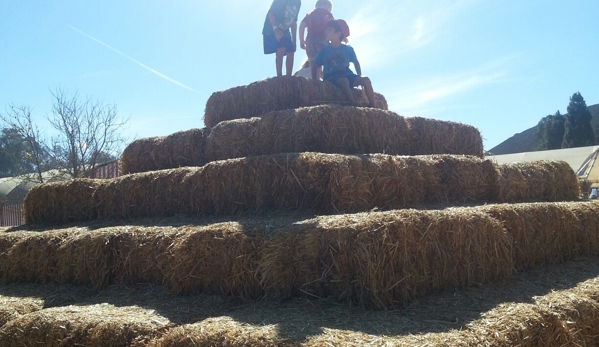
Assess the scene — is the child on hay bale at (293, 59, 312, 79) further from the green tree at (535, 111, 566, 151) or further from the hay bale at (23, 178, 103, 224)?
the green tree at (535, 111, 566, 151)

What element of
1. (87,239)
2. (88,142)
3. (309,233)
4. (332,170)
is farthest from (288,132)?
(88,142)

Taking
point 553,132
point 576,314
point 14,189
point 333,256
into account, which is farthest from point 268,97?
point 553,132

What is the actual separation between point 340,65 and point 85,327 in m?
4.52

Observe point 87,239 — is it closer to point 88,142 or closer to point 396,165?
point 396,165

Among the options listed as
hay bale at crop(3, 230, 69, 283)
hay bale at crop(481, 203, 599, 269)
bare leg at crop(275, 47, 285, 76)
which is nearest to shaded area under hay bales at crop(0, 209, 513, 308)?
hay bale at crop(481, 203, 599, 269)

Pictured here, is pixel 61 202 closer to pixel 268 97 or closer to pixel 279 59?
pixel 268 97

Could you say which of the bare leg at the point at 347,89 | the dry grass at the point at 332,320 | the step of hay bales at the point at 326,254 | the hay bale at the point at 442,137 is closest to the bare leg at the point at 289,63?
the bare leg at the point at 347,89

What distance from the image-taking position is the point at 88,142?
1570cm

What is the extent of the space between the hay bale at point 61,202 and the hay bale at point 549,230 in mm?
4790

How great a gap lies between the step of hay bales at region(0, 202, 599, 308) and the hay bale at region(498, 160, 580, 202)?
3.32 ft

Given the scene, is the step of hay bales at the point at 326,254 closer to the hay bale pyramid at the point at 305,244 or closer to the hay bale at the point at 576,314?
the hay bale pyramid at the point at 305,244

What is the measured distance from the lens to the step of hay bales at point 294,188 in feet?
13.5

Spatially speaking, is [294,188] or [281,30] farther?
[281,30]

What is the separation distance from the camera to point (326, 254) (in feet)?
10.4
